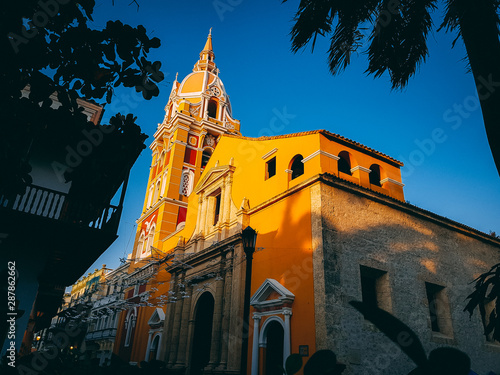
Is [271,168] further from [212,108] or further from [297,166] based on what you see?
[212,108]

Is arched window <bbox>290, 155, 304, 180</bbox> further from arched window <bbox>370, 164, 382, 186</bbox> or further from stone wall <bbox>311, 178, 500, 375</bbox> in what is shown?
arched window <bbox>370, 164, 382, 186</bbox>

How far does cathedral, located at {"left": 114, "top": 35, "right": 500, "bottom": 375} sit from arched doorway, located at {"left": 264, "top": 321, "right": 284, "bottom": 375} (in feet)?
0.10

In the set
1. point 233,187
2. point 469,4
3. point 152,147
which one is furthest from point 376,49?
point 152,147

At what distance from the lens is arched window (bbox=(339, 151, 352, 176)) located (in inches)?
493

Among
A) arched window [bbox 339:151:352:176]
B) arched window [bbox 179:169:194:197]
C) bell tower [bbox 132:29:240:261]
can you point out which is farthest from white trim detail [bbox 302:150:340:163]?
arched window [bbox 179:169:194:197]

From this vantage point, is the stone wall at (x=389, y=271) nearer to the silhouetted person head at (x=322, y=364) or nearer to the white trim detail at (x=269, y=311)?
the white trim detail at (x=269, y=311)

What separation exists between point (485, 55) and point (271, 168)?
34.5 feet

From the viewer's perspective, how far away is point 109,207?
795 cm

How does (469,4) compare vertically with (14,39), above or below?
above

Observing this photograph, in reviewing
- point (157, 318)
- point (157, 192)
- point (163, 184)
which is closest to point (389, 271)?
point (157, 318)

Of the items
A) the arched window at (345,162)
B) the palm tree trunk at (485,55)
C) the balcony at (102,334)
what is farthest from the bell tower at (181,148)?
the palm tree trunk at (485,55)

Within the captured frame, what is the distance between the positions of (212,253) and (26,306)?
25.0 ft

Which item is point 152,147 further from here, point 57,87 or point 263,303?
point 57,87

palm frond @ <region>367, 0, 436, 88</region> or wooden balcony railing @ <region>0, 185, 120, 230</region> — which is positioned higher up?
→ palm frond @ <region>367, 0, 436, 88</region>
